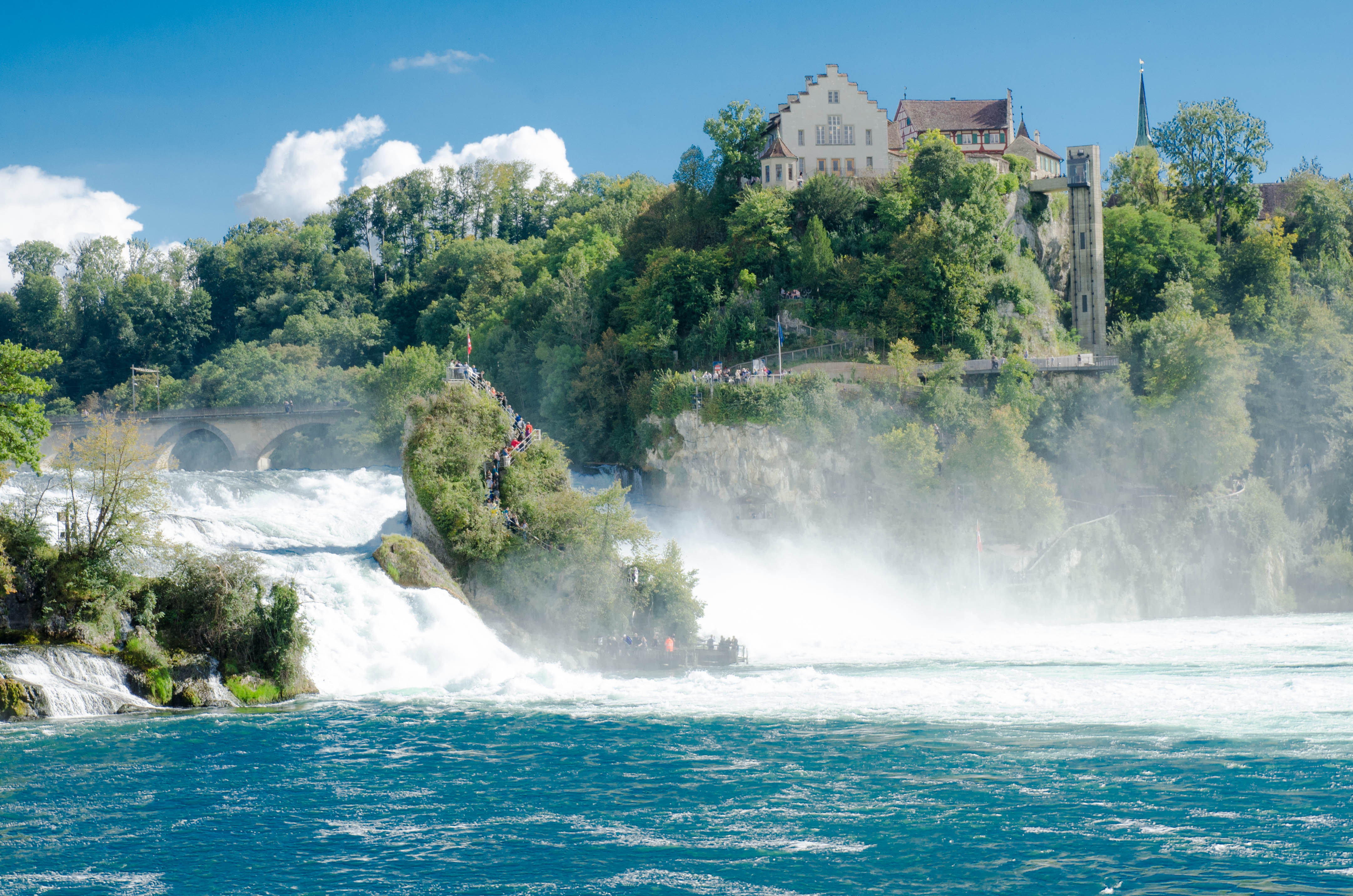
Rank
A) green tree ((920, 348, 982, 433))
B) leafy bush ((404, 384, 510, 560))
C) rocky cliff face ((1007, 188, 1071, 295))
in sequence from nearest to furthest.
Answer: leafy bush ((404, 384, 510, 560))
green tree ((920, 348, 982, 433))
rocky cliff face ((1007, 188, 1071, 295))

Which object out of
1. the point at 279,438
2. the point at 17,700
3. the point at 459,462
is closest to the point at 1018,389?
the point at 459,462

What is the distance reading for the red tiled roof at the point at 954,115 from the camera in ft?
299

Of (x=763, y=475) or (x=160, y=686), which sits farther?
(x=763, y=475)

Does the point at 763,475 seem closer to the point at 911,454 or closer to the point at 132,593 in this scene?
the point at 911,454

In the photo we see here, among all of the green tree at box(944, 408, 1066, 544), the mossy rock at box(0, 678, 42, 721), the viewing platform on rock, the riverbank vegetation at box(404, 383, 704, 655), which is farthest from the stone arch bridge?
the mossy rock at box(0, 678, 42, 721)

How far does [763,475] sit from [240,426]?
150ft

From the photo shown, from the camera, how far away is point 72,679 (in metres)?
34.0

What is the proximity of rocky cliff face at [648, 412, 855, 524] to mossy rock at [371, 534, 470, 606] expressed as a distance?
73.5ft

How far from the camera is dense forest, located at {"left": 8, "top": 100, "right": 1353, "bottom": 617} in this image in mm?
65250

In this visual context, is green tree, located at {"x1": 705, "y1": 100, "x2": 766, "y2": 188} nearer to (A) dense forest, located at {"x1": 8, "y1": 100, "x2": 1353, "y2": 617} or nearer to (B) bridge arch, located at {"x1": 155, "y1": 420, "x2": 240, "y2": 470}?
A: (A) dense forest, located at {"x1": 8, "y1": 100, "x2": 1353, "y2": 617}

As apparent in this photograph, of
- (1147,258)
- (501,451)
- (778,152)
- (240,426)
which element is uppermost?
(778,152)

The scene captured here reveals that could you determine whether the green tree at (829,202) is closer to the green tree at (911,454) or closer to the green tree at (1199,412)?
the green tree at (911,454)

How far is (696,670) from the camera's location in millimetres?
42125

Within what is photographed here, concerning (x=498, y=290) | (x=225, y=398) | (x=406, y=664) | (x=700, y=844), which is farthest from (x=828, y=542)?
(x=225, y=398)
